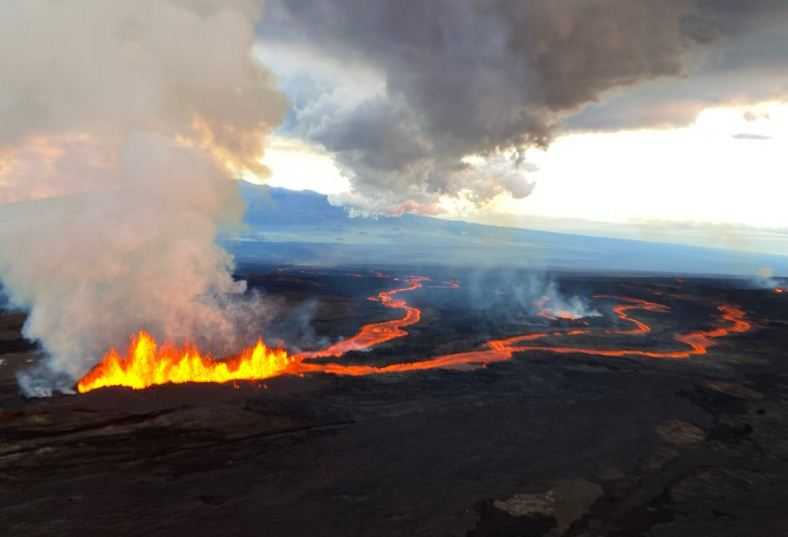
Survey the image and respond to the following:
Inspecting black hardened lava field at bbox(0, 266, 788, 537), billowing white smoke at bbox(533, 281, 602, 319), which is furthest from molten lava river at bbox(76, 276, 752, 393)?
billowing white smoke at bbox(533, 281, 602, 319)

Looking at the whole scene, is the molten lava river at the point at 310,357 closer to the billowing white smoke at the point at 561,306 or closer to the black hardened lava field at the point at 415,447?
the black hardened lava field at the point at 415,447

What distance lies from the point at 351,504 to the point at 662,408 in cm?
3074

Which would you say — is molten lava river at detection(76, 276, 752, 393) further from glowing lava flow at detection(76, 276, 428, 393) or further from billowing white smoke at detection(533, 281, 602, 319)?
billowing white smoke at detection(533, 281, 602, 319)

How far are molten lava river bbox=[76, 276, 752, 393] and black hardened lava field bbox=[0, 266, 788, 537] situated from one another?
0.64 meters

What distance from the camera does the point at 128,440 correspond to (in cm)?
3497

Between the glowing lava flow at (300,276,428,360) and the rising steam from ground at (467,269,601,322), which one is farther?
the rising steam from ground at (467,269,601,322)

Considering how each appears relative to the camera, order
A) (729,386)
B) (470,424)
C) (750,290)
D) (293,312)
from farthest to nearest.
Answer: (750,290)
(293,312)
(729,386)
(470,424)

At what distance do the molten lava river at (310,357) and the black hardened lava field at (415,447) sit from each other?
642 mm

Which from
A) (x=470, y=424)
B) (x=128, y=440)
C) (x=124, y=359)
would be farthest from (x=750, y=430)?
(x=124, y=359)

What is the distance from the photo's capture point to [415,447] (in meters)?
35.8

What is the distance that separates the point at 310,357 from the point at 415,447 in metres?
26.0

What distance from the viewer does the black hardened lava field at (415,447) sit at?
88.6 feet

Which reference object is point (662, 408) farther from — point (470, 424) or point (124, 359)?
point (124, 359)

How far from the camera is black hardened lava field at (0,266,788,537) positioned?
2700 cm
